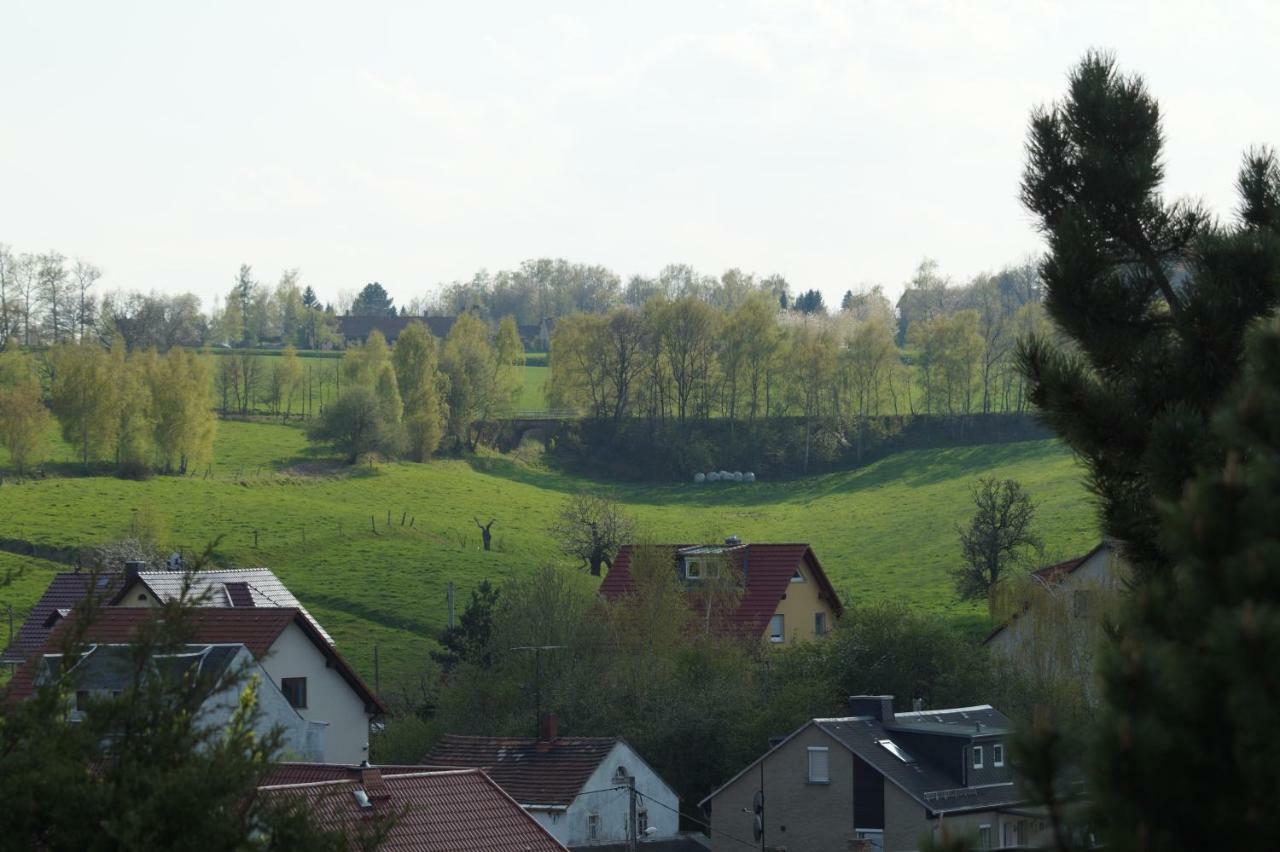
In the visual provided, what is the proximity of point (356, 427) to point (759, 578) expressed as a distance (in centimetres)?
4813

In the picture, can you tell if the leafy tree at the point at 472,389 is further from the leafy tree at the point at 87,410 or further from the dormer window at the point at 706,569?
the dormer window at the point at 706,569

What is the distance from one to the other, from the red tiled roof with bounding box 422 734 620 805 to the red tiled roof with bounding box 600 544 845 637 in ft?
50.4

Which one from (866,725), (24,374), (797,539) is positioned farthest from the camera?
(24,374)

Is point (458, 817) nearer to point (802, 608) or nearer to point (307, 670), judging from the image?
point (307, 670)

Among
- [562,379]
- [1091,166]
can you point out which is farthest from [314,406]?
[1091,166]

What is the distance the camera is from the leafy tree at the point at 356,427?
99.2 meters

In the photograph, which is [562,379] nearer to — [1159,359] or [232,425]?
[232,425]

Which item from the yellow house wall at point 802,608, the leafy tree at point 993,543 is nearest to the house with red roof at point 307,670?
the yellow house wall at point 802,608

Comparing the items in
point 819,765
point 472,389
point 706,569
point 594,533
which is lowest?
point 819,765

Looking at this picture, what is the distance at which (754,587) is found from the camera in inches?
2223

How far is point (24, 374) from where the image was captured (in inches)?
4065

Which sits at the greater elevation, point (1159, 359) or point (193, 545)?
point (1159, 359)

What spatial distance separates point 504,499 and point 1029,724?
3534 inches

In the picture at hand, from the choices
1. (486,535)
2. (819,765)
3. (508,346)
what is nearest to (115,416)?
(486,535)
